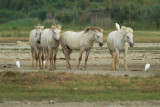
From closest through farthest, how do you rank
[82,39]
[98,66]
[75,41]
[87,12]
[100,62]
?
1. [82,39]
2. [75,41]
3. [98,66]
4. [100,62]
5. [87,12]

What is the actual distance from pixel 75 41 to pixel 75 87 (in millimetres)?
6609

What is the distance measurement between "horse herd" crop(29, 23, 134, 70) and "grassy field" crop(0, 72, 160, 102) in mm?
4512

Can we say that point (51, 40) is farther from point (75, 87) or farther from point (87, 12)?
point (87, 12)

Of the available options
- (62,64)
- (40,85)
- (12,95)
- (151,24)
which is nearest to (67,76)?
(40,85)

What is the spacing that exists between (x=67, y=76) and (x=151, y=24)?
3623cm

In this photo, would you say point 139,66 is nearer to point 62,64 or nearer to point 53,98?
point 62,64

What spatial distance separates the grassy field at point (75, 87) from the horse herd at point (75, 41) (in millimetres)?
4512

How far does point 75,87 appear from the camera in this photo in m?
18.1

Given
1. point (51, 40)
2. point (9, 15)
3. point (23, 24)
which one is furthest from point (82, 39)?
point (9, 15)

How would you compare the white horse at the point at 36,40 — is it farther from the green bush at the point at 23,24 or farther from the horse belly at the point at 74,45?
the green bush at the point at 23,24

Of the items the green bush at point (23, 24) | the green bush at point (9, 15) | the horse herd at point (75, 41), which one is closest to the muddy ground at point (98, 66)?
the horse herd at point (75, 41)

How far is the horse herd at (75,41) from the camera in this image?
23.8 metres

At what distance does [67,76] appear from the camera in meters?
19.1

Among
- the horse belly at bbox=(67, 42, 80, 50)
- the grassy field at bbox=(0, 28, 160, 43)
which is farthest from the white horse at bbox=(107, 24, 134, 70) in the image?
the grassy field at bbox=(0, 28, 160, 43)
